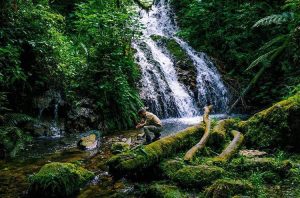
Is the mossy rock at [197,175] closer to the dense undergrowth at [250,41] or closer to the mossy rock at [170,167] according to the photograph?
the mossy rock at [170,167]

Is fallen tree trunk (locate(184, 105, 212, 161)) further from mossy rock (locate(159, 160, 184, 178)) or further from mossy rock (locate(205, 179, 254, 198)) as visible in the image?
mossy rock (locate(205, 179, 254, 198))

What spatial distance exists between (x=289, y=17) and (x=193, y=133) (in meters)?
9.71

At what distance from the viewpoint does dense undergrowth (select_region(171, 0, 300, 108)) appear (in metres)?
16.8

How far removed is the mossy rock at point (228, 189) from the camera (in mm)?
5227

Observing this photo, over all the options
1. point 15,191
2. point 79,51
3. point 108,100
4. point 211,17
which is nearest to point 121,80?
point 108,100

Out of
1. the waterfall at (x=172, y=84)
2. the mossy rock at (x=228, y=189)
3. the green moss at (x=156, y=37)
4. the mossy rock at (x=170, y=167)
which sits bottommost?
the mossy rock at (x=228, y=189)

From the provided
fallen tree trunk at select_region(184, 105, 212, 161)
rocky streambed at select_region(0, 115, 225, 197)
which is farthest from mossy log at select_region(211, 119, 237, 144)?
rocky streambed at select_region(0, 115, 225, 197)

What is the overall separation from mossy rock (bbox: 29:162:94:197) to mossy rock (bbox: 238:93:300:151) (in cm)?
448

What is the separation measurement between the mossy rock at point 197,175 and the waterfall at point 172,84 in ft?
35.1

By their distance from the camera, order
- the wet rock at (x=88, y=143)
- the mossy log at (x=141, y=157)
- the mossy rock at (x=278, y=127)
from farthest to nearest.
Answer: the wet rock at (x=88, y=143)
the mossy rock at (x=278, y=127)
the mossy log at (x=141, y=157)

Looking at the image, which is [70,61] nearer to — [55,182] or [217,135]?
[217,135]

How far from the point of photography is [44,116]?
12906 millimetres

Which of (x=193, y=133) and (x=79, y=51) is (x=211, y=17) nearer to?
(x=79, y=51)

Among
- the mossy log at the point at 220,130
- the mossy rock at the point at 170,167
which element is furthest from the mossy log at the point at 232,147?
the mossy rock at the point at 170,167
